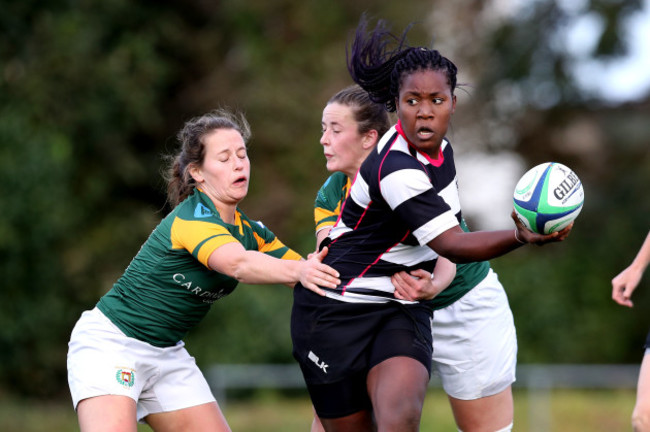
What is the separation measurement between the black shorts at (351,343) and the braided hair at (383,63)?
3.38 feet

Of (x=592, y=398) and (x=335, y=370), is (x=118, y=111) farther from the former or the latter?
(x=335, y=370)

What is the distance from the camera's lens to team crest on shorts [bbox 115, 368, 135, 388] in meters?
4.57

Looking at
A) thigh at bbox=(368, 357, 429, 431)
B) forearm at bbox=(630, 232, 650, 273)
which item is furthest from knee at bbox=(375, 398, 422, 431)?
forearm at bbox=(630, 232, 650, 273)

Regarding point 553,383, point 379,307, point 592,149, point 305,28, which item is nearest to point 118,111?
point 305,28

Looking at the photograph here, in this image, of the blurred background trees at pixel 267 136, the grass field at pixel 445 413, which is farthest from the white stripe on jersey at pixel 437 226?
the blurred background trees at pixel 267 136

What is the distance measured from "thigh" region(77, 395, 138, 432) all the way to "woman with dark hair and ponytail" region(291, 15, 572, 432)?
3.08 feet

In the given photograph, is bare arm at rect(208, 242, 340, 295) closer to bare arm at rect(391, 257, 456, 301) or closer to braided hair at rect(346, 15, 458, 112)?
bare arm at rect(391, 257, 456, 301)

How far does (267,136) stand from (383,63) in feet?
52.4

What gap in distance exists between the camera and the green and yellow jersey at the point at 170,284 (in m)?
4.64

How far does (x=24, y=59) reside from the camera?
54.0 feet

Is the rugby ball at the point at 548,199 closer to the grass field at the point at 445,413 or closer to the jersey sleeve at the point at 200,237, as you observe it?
the jersey sleeve at the point at 200,237

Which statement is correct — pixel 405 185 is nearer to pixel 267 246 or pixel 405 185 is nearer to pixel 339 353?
pixel 339 353

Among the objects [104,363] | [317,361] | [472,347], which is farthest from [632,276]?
[104,363]

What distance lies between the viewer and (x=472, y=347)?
502 centimetres
